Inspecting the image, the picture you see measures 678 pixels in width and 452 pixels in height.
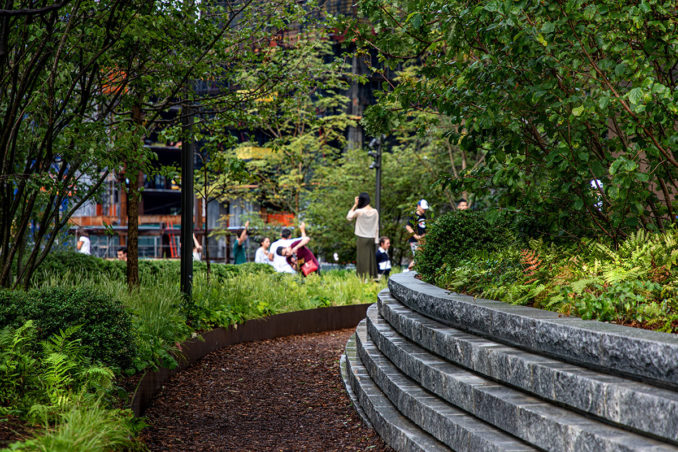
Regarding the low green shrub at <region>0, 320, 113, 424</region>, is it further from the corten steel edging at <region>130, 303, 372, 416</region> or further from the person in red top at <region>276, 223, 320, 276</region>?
the person in red top at <region>276, 223, 320, 276</region>

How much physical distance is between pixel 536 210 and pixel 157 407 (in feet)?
12.6

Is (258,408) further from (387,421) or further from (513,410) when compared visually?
(513,410)

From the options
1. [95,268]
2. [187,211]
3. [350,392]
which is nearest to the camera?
[350,392]

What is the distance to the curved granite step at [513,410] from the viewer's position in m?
Result: 2.93

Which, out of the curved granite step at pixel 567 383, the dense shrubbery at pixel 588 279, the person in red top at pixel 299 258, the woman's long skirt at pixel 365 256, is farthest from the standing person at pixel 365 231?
the curved granite step at pixel 567 383

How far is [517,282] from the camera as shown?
4.97 m

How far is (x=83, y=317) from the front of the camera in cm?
559

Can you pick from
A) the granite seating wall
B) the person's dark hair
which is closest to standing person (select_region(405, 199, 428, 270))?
the person's dark hair

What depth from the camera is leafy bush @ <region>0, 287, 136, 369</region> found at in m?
5.51

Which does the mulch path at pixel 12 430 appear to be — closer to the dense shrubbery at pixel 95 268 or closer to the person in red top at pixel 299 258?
the dense shrubbery at pixel 95 268

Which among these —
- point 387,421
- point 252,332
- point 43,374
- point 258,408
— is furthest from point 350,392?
point 252,332

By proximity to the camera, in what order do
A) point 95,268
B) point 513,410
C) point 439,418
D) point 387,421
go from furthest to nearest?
point 95,268
point 387,421
point 439,418
point 513,410

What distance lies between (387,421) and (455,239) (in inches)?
97.3

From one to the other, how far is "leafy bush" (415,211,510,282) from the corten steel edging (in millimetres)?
2854
